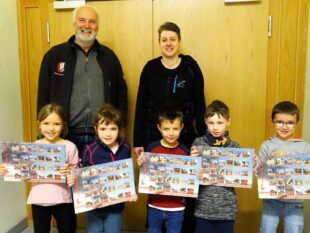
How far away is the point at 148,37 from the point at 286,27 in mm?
→ 1080

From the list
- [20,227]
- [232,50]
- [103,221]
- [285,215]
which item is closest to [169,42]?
[232,50]

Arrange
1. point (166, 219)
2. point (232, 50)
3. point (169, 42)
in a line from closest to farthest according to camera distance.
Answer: point (166, 219) < point (169, 42) < point (232, 50)

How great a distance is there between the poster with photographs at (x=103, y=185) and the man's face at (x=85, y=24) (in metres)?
0.99

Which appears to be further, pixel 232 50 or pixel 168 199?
pixel 232 50

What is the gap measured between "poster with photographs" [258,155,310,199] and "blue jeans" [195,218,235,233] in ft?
0.96

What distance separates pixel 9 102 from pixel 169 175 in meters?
1.59

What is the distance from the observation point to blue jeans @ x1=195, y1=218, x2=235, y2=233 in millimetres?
2090

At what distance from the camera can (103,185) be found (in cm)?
→ 196

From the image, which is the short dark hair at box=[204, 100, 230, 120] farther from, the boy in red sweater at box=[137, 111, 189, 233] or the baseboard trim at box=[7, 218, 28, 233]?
the baseboard trim at box=[7, 218, 28, 233]

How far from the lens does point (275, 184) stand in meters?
1.98

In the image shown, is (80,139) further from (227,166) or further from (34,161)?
(227,166)

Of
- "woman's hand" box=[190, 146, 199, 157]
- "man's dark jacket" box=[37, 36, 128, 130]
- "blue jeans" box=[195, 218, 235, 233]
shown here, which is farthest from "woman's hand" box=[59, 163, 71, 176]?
"blue jeans" box=[195, 218, 235, 233]

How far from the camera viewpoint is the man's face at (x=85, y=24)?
94.3 inches

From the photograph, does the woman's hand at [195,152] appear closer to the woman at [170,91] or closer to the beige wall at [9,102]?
the woman at [170,91]
